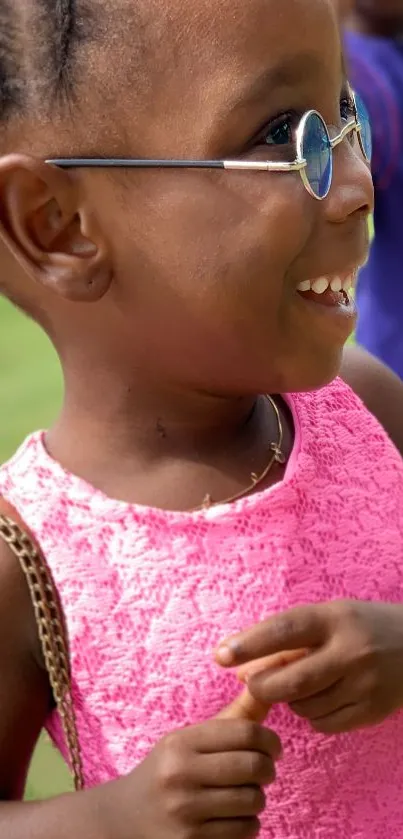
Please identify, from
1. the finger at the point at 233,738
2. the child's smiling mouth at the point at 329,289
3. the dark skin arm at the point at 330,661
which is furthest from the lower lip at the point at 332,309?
the finger at the point at 233,738

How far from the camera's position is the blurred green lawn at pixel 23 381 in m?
3.62

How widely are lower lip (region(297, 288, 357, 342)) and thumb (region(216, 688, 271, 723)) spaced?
35cm

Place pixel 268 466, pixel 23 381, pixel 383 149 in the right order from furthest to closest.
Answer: pixel 23 381 → pixel 383 149 → pixel 268 466

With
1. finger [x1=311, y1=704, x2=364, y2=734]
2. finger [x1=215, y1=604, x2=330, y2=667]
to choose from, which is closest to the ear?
finger [x1=215, y1=604, x2=330, y2=667]

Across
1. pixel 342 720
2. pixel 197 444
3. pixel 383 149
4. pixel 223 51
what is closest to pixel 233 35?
pixel 223 51

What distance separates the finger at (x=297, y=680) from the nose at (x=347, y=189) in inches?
16.0

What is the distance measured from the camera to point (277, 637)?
39.0 inches

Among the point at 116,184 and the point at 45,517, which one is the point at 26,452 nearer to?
the point at 45,517

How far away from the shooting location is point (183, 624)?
1.09 m

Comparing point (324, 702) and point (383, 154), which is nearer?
point (324, 702)

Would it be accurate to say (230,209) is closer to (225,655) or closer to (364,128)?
(364,128)

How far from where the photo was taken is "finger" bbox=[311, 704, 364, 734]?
1.05 metres

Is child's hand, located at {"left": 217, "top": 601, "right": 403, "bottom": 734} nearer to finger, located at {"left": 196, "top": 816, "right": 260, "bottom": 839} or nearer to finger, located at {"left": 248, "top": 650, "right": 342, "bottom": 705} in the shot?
finger, located at {"left": 248, "top": 650, "right": 342, "bottom": 705}

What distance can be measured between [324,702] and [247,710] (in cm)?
8
